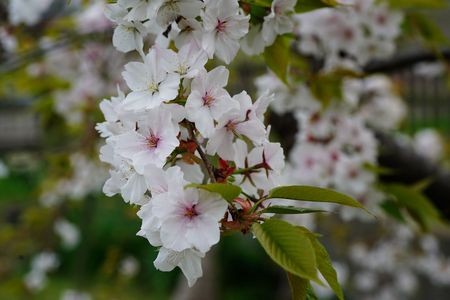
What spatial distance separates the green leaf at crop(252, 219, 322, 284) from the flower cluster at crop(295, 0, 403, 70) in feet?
3.49

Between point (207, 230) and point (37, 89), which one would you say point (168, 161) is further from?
point (37, 89)

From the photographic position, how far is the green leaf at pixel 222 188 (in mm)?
655

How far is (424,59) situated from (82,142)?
1339mm

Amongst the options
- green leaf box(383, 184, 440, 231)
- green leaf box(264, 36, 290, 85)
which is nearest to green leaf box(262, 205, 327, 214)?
green leaf box(264, 36, 290, 85)

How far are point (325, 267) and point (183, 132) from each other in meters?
0.22

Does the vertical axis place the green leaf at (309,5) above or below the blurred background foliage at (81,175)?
above

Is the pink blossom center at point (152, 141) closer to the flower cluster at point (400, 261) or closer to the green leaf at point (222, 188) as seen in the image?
the green leaf at point (222, 188)

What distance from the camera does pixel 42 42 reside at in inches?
88.0

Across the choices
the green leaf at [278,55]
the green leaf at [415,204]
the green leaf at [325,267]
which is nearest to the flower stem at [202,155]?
the green leaf at [325,267]

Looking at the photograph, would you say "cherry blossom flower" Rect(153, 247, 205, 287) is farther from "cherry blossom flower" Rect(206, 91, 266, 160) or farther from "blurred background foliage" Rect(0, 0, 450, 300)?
"blurred background foliage" Rect(0, 0, 450, 300)

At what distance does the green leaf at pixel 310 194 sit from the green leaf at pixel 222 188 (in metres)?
0.06

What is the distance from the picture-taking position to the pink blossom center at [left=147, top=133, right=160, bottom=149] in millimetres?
710

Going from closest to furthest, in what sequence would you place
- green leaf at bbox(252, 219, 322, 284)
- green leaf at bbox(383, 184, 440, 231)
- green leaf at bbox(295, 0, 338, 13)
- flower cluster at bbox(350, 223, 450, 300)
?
green leaf at bbox(252, 219, 322, 284), green leaf at bbox(295, 0, 338, 13), green leaf at bbox(383, 184, 440, 231), flower cluster at bbox(350, 223, 450, 300)

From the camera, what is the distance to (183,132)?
761 mm
